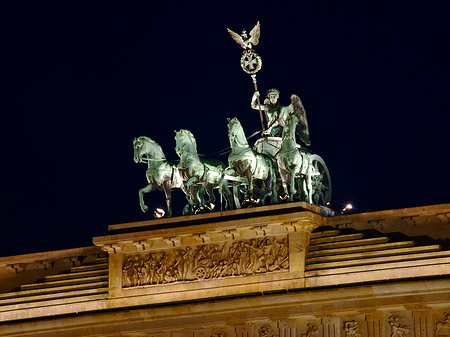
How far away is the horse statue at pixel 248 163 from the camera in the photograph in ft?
151

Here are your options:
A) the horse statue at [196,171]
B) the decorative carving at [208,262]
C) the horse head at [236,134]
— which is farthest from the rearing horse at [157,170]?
the horse head at [236,134]

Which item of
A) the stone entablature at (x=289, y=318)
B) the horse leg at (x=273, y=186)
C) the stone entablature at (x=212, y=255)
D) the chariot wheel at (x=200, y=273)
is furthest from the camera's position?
the horse leg at (x=273, y=186)

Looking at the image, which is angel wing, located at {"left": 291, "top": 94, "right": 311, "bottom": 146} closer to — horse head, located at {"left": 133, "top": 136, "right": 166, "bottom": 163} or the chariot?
the chariot

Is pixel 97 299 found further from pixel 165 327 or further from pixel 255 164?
pixel 255 164

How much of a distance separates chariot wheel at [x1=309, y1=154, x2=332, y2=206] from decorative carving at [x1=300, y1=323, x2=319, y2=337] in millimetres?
3302

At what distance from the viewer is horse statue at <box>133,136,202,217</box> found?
47062 mm

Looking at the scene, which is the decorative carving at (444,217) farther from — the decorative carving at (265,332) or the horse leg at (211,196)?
the horse leg at (211,196)

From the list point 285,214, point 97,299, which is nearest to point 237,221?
point 285,214

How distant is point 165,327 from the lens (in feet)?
150

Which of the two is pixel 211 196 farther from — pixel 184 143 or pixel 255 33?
pixel 255 33

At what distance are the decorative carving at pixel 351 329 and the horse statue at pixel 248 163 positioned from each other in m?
3.95

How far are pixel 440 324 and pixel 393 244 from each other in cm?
219

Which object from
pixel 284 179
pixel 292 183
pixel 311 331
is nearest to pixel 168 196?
pixel 284 179

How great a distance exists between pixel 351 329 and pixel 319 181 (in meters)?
4.64
